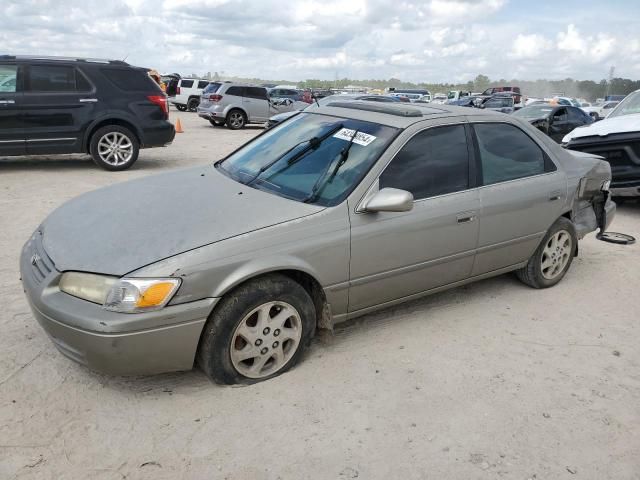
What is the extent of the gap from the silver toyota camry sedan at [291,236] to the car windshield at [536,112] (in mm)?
10121

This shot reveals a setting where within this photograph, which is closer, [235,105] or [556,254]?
[556,254]

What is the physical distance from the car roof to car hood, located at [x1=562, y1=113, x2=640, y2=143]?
4020mm

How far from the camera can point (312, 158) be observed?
3.67 meters

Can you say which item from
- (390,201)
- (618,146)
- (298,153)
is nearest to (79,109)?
(298,153)

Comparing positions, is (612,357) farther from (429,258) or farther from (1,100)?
(1,100)

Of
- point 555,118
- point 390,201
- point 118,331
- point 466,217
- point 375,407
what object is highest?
point 555,118

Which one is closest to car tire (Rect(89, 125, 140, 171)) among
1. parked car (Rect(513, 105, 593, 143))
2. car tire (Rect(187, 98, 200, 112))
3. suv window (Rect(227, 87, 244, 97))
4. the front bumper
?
the front bumper

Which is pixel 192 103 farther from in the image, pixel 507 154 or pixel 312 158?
pixel 312 158

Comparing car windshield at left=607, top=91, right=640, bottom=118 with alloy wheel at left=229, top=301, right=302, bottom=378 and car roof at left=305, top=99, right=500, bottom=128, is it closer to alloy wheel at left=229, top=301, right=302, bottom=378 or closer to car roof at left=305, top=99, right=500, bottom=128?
car roof at left=305, top=99, right=500, bottom=128

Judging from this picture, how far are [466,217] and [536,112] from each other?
1166 cm

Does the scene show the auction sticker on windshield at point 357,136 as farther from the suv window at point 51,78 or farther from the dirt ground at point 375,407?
the suv window at point 51,78

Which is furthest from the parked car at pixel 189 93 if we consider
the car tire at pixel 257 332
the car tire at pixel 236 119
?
the car tire at pixel 257 332

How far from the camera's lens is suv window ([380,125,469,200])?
3.57m

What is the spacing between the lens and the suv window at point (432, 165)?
3.57 m
